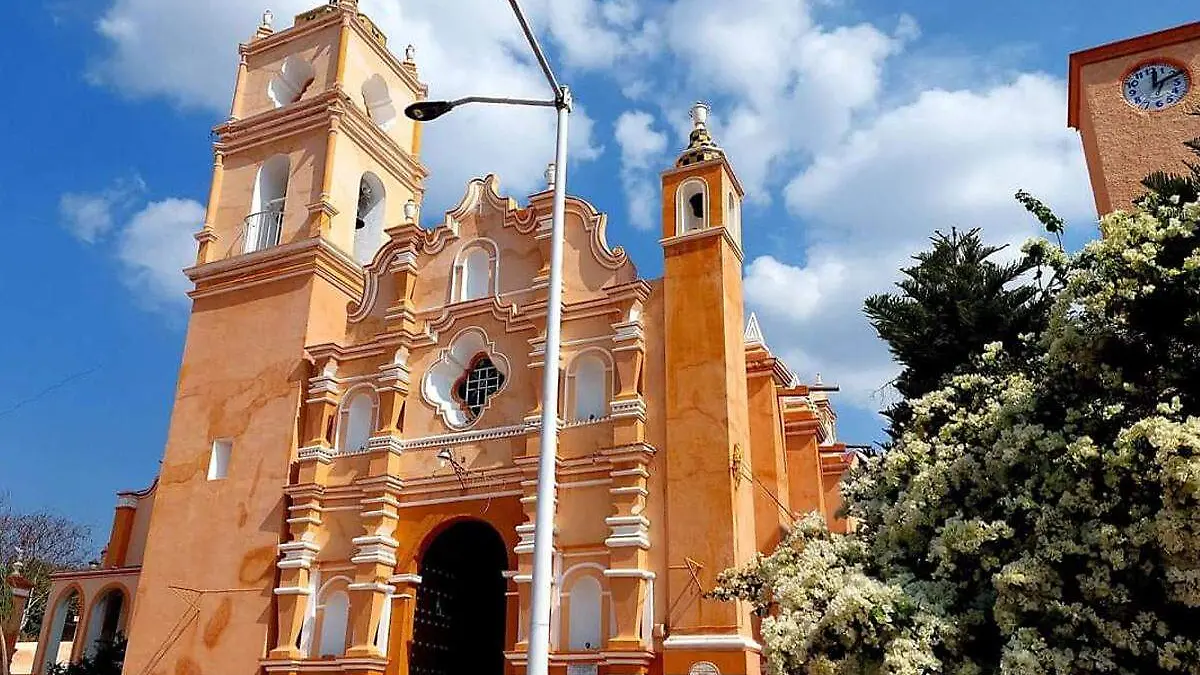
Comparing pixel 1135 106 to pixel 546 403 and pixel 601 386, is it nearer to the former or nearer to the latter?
pixel 601 386

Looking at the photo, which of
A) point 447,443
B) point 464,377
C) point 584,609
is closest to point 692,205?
point 464,377

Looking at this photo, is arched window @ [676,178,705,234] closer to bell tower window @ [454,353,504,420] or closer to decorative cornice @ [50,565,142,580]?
bell tower window @ [454,353,504,420]

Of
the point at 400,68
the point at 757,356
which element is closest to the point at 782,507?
the point at 757,356

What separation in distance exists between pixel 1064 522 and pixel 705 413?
623cm

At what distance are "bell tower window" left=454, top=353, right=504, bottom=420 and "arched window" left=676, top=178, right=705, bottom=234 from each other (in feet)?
12.5

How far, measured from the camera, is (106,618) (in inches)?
776

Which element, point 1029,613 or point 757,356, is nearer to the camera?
point 1029,613

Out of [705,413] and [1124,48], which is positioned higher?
[1124,48]

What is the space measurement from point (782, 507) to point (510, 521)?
4086 millimetres

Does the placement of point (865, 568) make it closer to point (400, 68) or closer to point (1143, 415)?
point (1143, 415)

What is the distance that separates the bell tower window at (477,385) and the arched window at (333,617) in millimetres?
3356

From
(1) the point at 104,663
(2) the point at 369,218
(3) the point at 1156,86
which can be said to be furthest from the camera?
(2) the point at 369,218

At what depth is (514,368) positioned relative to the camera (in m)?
15.4

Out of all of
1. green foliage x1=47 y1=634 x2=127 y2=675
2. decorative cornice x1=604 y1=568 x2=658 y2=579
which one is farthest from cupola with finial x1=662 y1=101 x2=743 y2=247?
green foliage x1=47 y1=634 x2=127 y2=675
